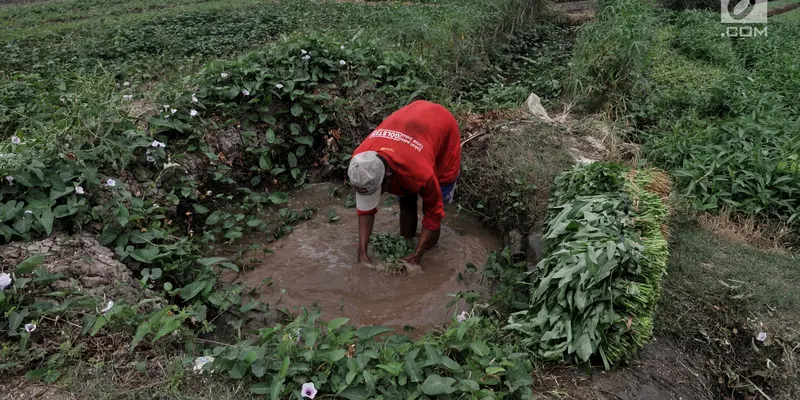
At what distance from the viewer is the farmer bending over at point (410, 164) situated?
3.03 metres

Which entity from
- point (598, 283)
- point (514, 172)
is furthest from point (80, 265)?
point (514, 172)

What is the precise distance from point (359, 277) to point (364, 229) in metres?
0.45

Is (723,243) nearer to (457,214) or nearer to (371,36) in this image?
(457,214)

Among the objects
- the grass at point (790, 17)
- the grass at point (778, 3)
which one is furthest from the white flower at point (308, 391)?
the grass at point (778, 3)

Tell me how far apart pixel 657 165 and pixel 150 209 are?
3.90 metres

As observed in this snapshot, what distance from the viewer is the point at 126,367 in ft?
7.58

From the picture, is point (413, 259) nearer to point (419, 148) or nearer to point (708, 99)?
point (419, 148)

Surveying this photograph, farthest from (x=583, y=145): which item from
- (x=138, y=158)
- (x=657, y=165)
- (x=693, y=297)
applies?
(x=138, y=158)

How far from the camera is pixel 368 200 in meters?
3.19

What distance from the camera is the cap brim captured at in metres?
3.16

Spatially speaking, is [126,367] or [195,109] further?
[195,109]

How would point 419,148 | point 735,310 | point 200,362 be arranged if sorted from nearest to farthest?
point 200,362
point 735,310
point 419,148

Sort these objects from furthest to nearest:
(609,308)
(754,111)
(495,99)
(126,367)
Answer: (495,99) < (754,111) < (609,308) < (126,367)

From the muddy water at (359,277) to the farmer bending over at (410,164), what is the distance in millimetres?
194
